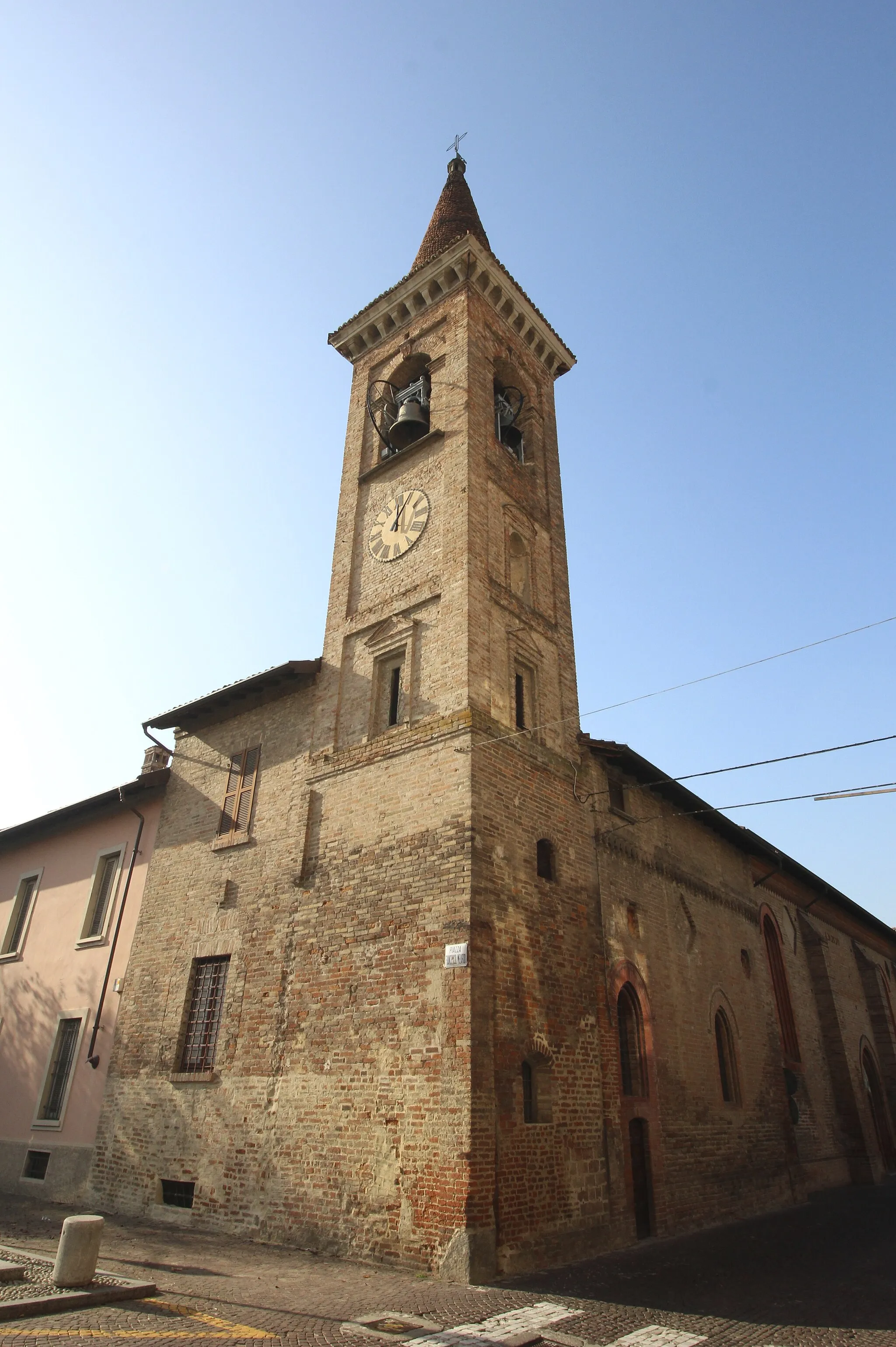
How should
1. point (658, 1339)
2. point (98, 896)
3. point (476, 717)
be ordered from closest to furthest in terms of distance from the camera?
1. point (658, 1339)
2. point (476, 717)
3. point (98, 896)

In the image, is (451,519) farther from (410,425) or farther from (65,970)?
(65,970)

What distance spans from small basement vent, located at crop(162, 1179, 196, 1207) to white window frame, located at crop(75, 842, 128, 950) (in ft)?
15.5

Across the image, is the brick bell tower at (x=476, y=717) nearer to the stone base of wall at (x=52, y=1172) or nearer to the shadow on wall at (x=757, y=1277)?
the shadow on wall at (x=757, y=1277)

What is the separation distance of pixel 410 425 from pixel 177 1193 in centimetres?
1290

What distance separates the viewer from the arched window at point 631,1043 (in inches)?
452

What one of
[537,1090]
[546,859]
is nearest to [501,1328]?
[537,1090]

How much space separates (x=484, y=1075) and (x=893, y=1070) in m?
19.9

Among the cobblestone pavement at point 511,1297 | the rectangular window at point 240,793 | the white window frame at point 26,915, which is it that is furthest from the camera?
the white window frame at point 26,915

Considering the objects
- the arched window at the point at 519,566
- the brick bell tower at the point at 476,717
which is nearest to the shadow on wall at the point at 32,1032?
the brick bell tower at the point at 476,717

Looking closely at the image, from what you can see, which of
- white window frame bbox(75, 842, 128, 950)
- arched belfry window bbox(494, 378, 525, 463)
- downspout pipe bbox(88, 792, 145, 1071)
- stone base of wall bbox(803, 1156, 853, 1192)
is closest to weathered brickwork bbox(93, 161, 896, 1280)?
stone base of wall bbox(803, 1156, 853, 1192)

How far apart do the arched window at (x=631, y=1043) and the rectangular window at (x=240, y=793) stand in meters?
6.39

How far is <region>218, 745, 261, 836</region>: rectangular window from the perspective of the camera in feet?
43.3

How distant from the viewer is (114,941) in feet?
47.0

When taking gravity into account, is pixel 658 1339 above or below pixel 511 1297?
below
